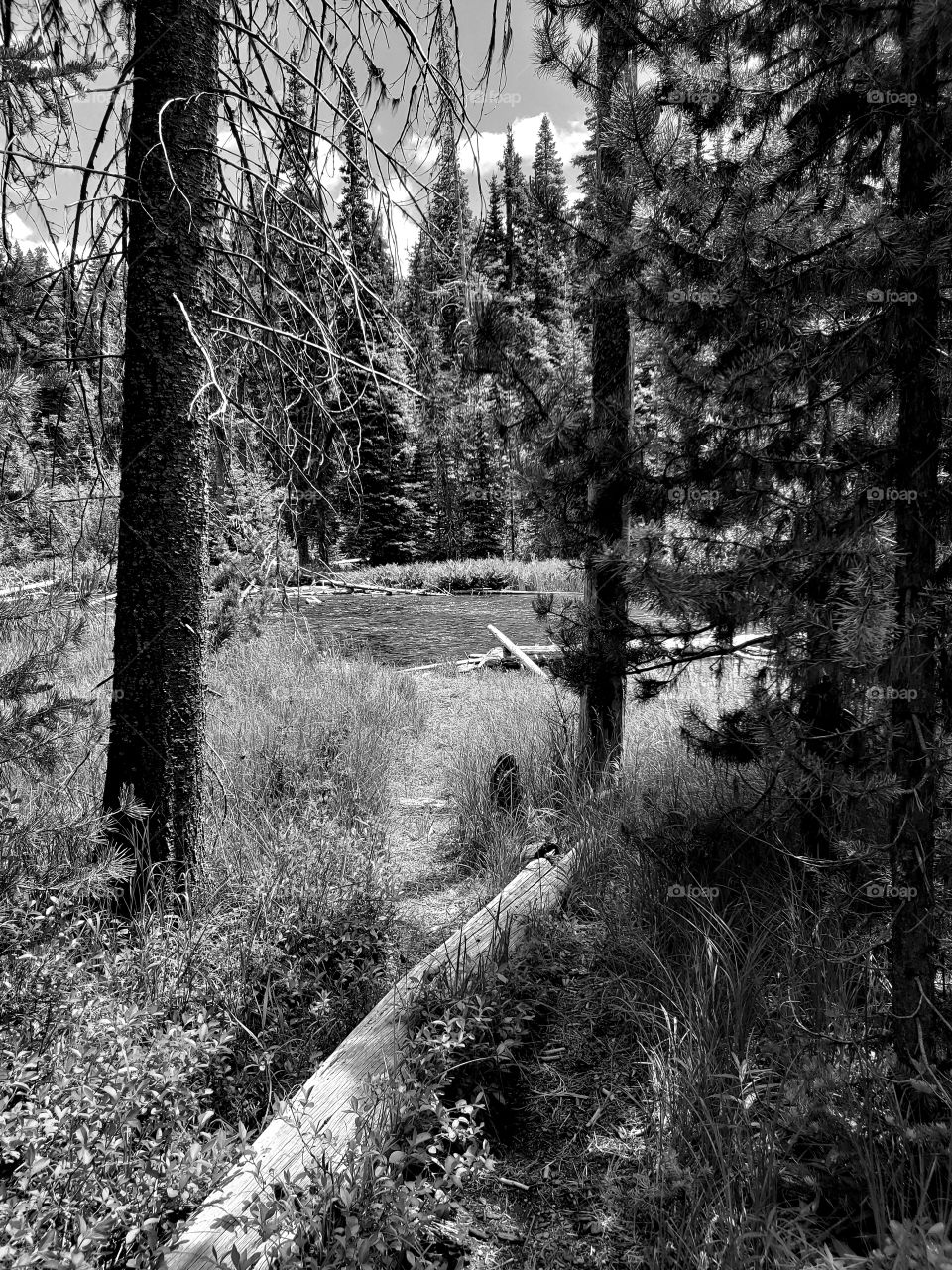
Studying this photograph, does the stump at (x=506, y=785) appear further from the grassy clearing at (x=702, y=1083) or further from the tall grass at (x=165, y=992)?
the grassy clearing at (x=702, y=1083)

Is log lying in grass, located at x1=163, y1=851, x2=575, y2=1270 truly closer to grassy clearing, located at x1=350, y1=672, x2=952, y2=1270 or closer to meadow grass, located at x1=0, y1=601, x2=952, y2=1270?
meadow grass, located at x1=0, y1=601, x2=952, y2=1270

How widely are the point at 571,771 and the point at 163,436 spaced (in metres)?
2.90

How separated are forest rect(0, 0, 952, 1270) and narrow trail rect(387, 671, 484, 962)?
52 millimetres

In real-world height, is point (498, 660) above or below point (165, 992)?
above

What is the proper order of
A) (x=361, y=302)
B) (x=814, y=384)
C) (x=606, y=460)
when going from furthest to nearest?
(x=361, y=302) → (x=606, y=460) → (x=814, y=384)

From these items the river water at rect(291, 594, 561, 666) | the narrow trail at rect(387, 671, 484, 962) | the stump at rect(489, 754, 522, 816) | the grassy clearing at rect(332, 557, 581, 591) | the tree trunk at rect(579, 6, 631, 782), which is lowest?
the narrow trail at rect(387, 671, 484, 962)

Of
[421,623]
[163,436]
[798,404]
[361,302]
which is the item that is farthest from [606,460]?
[421,623]

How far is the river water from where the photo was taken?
12134mm

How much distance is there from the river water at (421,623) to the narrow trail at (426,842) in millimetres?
3791

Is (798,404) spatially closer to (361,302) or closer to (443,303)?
(443,303)

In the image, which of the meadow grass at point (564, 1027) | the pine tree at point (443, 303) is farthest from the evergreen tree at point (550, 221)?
the meadow grass at point (564, 1027)

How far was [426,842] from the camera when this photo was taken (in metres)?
4.87

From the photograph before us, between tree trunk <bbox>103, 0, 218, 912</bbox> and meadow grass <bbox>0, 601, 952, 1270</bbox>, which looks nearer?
meadow grass <bbox>0, 601, 952, 1270</bbox>

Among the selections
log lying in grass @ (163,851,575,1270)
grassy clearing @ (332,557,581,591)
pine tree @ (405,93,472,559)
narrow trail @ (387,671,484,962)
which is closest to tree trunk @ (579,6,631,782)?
pine tree @ (405,93,472,559)
